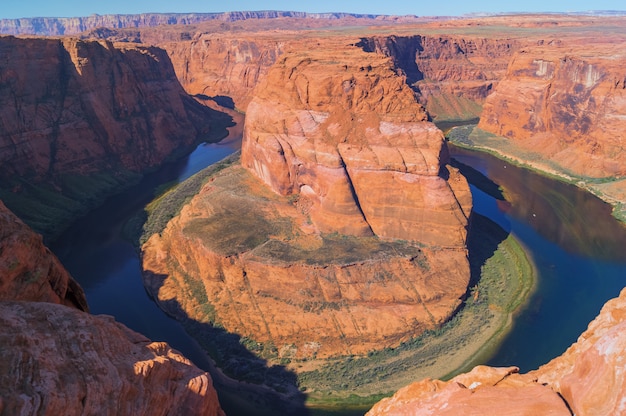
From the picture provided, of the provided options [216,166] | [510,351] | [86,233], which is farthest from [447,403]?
[216,166]

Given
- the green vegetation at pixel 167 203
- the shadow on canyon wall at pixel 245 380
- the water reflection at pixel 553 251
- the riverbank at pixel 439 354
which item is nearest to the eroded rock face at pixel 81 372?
the shadow on canyon wall at pixel 245 380

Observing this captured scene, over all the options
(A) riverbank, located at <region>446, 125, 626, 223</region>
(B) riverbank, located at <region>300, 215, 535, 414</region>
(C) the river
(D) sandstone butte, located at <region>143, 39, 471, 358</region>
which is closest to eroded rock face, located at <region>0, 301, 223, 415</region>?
(B) riverbank, located at <region>300, 215, 535, 414</region>

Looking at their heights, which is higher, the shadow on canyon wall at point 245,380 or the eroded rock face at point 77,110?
the eroded rock face at point 77,110

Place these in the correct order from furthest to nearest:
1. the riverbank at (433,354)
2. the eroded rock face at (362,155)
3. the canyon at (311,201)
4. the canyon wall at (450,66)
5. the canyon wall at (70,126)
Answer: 1. the canyon wall at (450,66)
2. the canyon wall at (70,126)
3. the eroded rock face at (362,155)
4. the riverbank at (433,354)
5. the canyon at (311,201)

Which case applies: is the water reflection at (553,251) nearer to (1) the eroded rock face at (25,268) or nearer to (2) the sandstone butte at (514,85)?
(2) the sandstone butte at (514,85)

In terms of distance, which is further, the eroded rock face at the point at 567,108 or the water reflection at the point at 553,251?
the eroded rock face at the point at 567,108

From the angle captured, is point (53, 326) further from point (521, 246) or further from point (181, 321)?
point (521, 246)

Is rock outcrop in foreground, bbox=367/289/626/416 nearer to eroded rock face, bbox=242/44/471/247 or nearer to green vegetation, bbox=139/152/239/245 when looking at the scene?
eroded rock face, bbox=242/44/471/247
